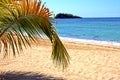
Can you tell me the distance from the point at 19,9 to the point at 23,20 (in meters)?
0.16

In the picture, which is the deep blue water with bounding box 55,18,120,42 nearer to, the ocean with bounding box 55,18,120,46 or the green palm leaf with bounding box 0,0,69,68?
the ocean with bounding box 55,18,120,46

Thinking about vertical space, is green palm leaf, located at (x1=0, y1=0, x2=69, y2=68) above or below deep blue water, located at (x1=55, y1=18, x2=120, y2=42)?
above

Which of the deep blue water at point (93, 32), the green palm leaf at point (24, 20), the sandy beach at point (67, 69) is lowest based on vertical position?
the deep blue water at point (93, 32)

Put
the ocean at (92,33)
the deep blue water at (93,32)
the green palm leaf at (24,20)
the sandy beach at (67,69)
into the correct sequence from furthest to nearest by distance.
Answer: the deep blue water at (93,32) < the ocean at (92,33) < the sandy beach at (67,69) < the green palm leaf at (24,20)

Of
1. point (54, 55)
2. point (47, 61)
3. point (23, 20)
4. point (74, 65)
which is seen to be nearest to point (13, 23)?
point (23, 20)

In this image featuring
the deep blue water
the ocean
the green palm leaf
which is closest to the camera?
the green palm leaf

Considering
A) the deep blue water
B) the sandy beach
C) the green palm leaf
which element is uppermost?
the green palm leaf

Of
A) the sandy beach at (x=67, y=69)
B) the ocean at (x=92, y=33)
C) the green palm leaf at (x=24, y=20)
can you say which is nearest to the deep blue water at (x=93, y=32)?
the ocean at (x=92, y=33)

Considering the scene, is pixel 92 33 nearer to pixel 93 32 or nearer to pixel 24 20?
pixel 93 32

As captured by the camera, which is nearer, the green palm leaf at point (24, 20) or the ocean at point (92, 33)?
the green palm leaf at point (24, 20)

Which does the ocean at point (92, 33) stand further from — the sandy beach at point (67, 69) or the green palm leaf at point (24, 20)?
the sandy beach at point (67, 69)

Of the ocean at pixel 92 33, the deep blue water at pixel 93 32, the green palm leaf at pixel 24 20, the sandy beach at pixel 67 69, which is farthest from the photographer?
the deep blue water at pixel 93 32

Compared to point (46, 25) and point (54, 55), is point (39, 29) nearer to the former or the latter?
point (46, 25)

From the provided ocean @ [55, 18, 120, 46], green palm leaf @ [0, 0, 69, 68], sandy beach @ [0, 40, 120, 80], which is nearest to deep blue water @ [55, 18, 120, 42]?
ocean @ [55, 18, 120, 46]
